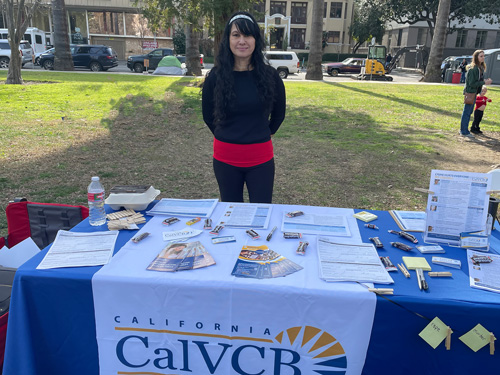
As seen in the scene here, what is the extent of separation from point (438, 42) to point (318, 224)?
18926 millimetres

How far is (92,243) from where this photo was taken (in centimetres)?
202

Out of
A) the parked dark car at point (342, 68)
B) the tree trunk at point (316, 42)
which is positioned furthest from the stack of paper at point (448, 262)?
the parked dark car at point (342, 68)

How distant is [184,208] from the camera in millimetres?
2525

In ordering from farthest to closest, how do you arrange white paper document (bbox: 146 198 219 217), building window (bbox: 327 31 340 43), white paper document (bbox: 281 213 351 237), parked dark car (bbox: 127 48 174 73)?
building window (bbox: 327 31 340 43) → parked dark car (bbox: 127 48 174 73) → white paper document (bbox: 146 198 219 217) → white paper document (bbox: 281 213 351 237)

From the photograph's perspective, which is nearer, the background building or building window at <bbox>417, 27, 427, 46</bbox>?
the background building

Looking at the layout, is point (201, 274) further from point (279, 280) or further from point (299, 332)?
point (299, 332)

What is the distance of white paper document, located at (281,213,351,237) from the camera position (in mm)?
2188

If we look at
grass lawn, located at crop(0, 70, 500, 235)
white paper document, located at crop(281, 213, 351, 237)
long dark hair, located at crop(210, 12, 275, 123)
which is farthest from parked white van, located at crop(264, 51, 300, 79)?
white paper document, located at crop(281, 213, 351, 237)

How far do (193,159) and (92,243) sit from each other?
4570 mm

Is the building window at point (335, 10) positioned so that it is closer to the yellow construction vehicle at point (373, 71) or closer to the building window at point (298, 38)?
the building window at point (298, 38)

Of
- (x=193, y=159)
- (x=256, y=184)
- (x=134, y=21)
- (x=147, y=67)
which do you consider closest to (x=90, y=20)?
(x=134, y=21)

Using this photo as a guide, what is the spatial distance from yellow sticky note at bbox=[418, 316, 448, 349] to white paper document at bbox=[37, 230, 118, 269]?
142 centimetres

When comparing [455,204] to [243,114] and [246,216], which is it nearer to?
[246,216]

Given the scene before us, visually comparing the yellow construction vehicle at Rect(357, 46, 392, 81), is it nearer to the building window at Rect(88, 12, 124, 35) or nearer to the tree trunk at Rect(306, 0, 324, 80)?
the tree trunk at Rect(306, 0, 324, 80)
